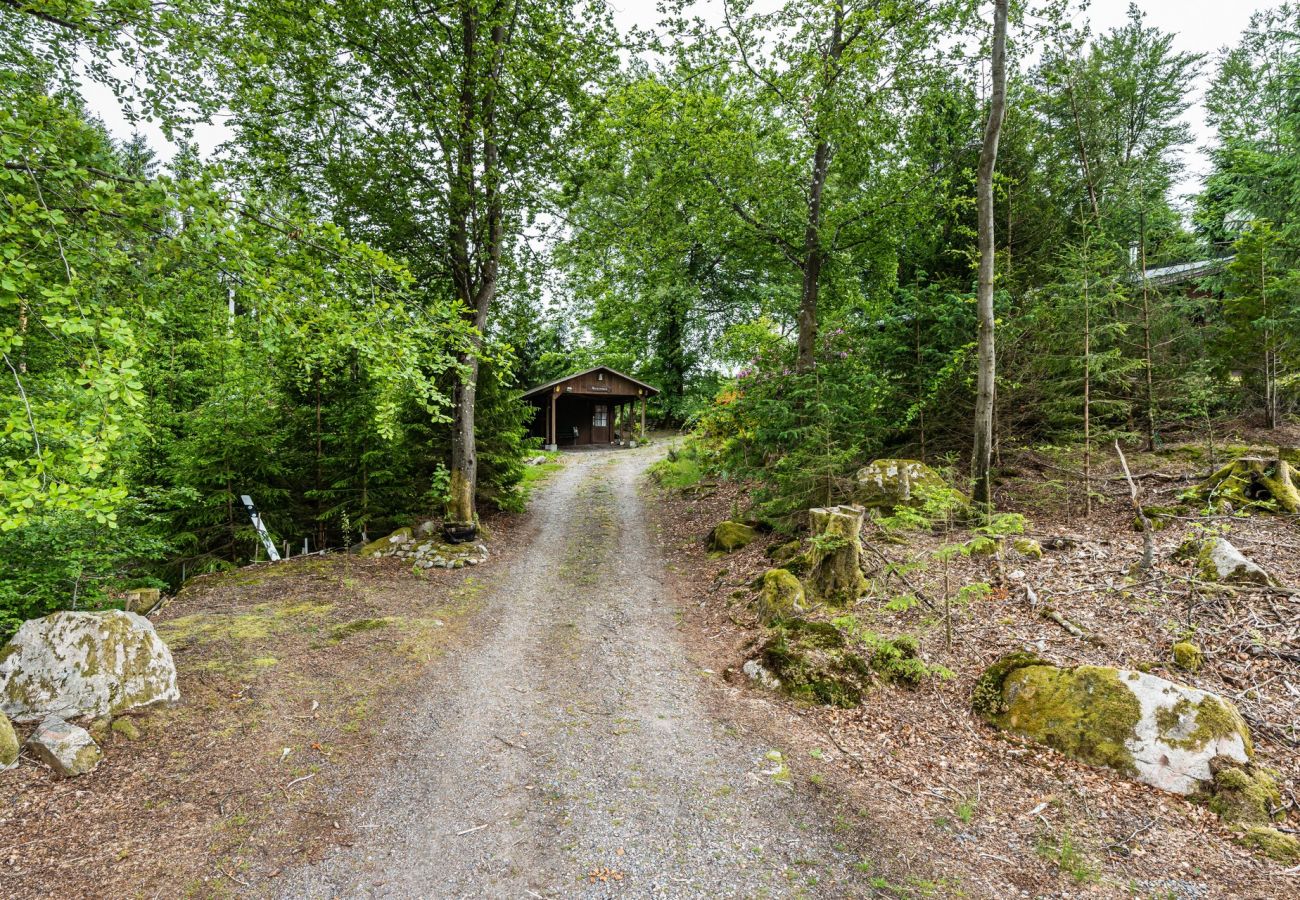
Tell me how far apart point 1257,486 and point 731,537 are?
7723mm

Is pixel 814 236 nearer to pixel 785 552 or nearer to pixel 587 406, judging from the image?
pixel 785 552

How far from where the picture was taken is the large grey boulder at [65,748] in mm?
4117

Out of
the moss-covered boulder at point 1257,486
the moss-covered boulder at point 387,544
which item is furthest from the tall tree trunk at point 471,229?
the moss-covered boulder at point 1257,486

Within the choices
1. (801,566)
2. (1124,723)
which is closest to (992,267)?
(801,566)

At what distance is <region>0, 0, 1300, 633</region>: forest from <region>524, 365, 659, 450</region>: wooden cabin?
560 inches

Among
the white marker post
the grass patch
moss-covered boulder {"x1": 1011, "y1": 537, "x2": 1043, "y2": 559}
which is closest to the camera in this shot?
moss-covered boulder {"x1": 1011, "y1": 537, "x2": 1043, "y2": 559}

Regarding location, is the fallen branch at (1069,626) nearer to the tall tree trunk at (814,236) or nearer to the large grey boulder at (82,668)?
the tall tree trunk at (814,236)

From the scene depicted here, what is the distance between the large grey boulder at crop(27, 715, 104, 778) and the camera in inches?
162

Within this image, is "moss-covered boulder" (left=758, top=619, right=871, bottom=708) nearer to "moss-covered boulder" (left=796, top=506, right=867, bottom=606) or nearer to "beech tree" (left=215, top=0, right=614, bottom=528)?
"moss-covered boulder" (left=796, top=506, right=867, bottom=606)

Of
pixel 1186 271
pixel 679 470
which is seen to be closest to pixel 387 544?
pixel 679 470

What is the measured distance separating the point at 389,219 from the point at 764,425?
27.6 feet

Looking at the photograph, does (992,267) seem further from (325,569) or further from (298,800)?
(325,569)

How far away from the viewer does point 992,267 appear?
8.11 meters

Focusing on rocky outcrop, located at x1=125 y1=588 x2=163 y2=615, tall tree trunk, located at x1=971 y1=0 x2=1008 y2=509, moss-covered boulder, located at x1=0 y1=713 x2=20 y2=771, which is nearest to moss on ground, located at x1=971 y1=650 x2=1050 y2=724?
tall tree trunk, located at x1=971 y1=0 x2=1008 y2=509
